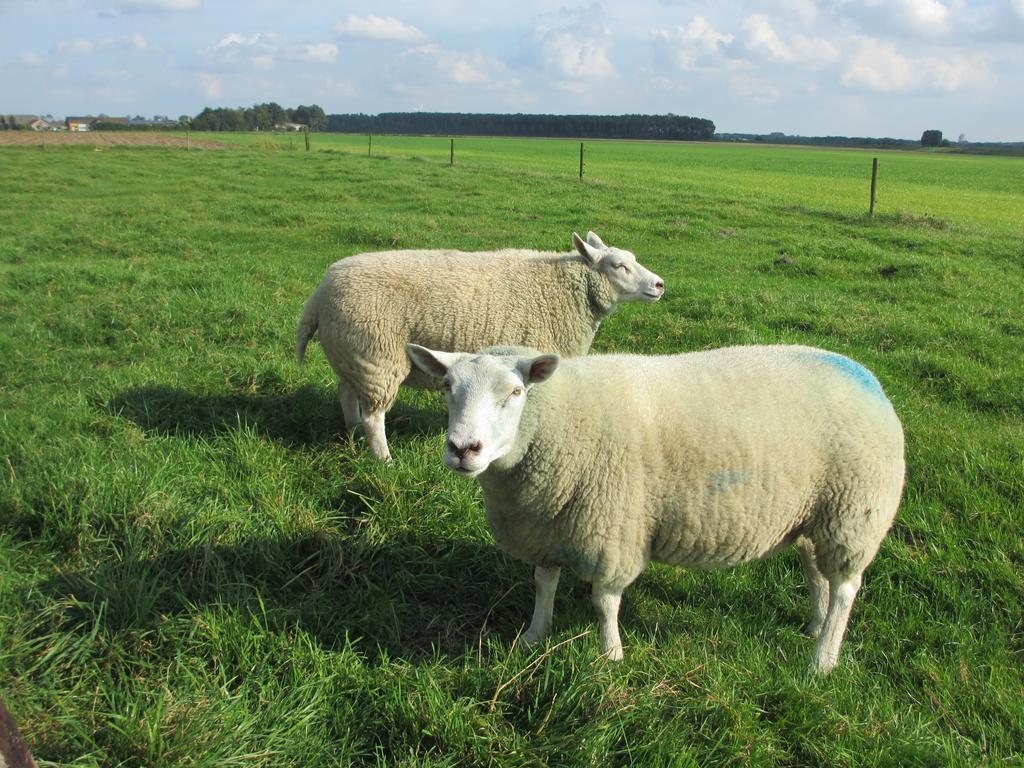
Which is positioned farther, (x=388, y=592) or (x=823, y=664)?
(x=388, y=592)

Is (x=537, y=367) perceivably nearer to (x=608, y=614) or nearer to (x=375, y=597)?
(x=608, y=614)

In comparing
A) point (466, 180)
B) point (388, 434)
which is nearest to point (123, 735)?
point (388, 434)

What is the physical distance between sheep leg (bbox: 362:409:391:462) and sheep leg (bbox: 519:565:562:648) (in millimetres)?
1842

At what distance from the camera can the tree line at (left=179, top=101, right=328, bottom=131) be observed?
99.6m

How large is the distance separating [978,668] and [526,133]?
124 metres

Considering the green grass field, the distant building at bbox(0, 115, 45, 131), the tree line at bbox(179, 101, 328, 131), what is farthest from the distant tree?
the green grass field

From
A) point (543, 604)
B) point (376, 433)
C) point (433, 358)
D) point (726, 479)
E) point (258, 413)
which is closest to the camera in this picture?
point (433, 358)

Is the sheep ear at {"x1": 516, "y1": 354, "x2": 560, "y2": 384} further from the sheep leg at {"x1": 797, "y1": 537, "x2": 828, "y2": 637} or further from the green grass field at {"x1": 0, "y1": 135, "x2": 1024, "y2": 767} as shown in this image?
the sheep leg at {"x1": 797, "y1": 537, "x2": 828, "y2": 637}

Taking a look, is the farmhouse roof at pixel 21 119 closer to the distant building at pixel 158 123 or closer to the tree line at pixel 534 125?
the distant building at pixel 158 123

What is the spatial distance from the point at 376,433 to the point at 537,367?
2.21 m

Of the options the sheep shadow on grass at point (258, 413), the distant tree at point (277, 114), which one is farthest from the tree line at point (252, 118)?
the sheep shadow on grass at point (258, 413)

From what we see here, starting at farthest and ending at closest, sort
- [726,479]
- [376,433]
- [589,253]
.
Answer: [589,253]
[376,433]
[726,479]

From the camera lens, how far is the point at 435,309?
16.2 ft

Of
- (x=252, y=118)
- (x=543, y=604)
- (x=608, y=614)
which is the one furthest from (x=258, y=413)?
(x=252, y=118)
